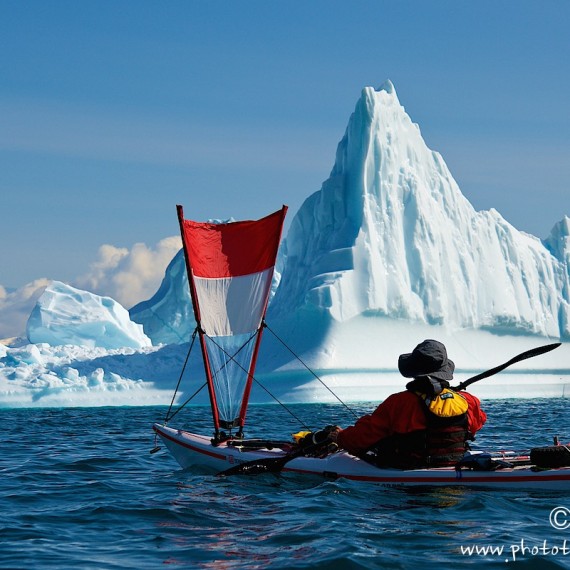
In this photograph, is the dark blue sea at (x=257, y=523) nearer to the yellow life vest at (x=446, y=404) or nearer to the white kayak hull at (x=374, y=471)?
the white kayak hull at (x=374, y=471)

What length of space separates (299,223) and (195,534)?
27737 millimetres

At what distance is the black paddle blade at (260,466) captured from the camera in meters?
8.84

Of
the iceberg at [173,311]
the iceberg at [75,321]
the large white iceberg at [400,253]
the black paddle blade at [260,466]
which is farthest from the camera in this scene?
the iceberg at [173,311]

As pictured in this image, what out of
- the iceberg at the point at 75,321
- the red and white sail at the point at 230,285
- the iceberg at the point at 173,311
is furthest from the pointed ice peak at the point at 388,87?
the red and white sail at the point at 230,285

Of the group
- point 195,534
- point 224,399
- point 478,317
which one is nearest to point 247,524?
point 195,534

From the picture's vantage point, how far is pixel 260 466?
8.95 metres

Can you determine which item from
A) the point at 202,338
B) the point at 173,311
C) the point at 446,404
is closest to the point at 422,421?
the point at 446,404

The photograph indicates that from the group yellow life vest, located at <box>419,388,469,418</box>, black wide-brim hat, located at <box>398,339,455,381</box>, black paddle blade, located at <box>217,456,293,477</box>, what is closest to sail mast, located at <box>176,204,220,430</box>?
black paddle blade, located at <box>217,456,293,477</box>

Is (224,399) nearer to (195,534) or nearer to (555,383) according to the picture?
(195,534)

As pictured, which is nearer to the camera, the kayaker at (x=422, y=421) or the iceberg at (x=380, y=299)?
the kayaker at (x=422, y=421)

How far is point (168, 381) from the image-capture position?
30953 mm

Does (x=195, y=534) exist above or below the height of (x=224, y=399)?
below

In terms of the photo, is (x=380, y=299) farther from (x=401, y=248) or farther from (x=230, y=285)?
(x=230, y=285)

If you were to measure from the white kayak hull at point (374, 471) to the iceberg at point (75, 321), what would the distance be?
2830 centimetres
